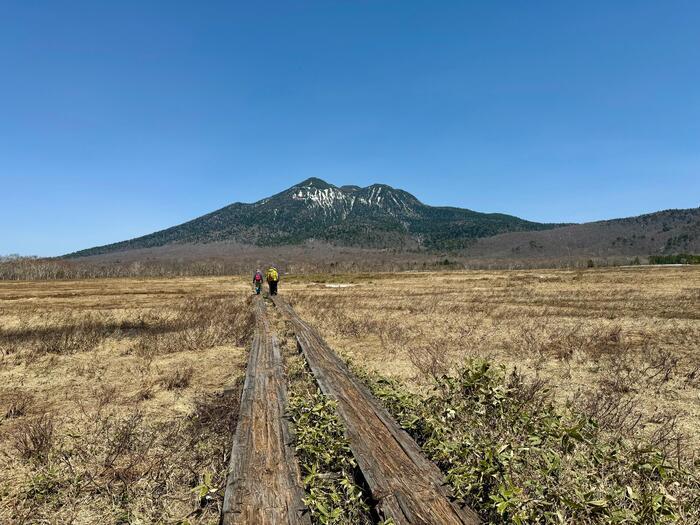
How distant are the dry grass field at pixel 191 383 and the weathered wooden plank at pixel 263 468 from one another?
0.36 metres

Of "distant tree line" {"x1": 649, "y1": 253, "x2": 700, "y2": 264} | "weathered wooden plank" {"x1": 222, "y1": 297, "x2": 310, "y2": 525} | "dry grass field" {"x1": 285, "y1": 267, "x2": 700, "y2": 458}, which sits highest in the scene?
"distant tree line" {"x1": 649, "y1": 253, "x2": 700, "y2": 264}

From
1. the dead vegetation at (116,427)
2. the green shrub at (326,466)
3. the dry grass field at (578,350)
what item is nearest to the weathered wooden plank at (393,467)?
the green shrub at (326,466)

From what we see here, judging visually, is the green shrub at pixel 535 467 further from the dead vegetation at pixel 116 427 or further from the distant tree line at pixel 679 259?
the distant tree line at pixel 679 259

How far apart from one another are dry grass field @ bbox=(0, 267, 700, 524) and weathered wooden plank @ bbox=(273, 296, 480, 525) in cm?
172

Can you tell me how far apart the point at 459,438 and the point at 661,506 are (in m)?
2.06

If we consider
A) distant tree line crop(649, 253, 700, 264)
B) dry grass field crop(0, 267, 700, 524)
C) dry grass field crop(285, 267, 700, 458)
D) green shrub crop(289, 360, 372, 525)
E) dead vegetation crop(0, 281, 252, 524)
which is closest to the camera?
green shrub crop(289, 360, 372, 525)

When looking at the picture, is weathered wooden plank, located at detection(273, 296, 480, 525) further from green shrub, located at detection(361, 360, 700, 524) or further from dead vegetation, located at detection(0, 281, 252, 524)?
dead vegetation, located at detection(0, 281, 252, 524)

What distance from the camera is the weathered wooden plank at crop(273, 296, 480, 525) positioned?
134 inches

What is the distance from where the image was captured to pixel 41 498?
14.4 ft

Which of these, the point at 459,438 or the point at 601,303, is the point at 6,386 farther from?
the point at 601,303

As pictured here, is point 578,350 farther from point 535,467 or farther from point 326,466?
point 326,466

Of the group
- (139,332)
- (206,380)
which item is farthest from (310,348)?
(139,332)

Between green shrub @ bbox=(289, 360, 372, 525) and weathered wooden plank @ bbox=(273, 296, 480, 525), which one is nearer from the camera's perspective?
weathered wooden plank @ bbox=(273, 296, 480, 525)

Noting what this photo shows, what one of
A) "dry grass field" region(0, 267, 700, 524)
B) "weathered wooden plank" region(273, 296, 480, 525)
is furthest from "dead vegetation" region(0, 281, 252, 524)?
"weathered wooden plank" region(273, 296, 480, 525)
